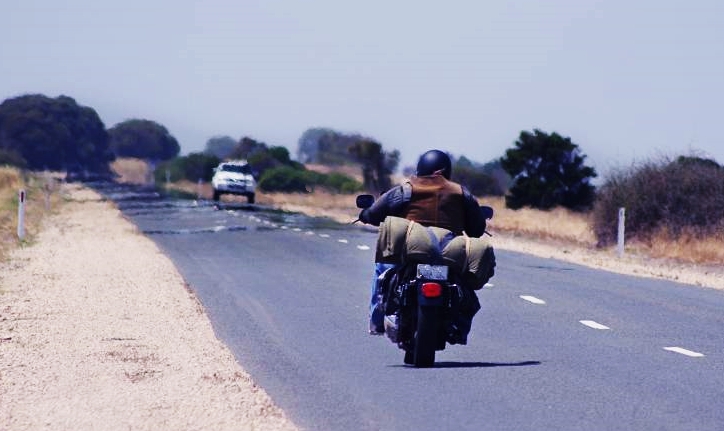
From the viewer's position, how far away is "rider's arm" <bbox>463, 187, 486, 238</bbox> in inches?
470

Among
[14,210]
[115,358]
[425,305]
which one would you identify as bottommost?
[14,210]

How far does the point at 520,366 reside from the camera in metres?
12.2

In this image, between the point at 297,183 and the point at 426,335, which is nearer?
the point at 426,335

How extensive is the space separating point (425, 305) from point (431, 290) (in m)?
0.13

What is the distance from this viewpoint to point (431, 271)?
1147cm

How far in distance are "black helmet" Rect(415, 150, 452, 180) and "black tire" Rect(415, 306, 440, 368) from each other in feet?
3.83

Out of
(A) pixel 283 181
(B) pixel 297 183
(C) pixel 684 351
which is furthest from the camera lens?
(B) pixel 297 183

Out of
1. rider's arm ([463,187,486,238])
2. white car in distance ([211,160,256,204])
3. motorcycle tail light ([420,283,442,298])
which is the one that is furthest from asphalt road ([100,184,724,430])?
white car in distance ([211,160,256,204])

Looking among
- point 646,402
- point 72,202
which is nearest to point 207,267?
point 646,402

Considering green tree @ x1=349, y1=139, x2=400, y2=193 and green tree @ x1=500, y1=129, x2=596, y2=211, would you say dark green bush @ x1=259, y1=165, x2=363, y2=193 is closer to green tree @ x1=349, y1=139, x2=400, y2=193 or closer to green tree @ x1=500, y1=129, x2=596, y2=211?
green tree @ x1=349, y1=139, x2=400, y2=193

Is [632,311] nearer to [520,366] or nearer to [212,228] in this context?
[520,366]

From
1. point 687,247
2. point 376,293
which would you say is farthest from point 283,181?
point 376,293

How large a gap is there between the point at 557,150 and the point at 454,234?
55.1 metres

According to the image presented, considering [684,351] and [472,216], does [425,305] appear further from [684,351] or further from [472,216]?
[684,351]
